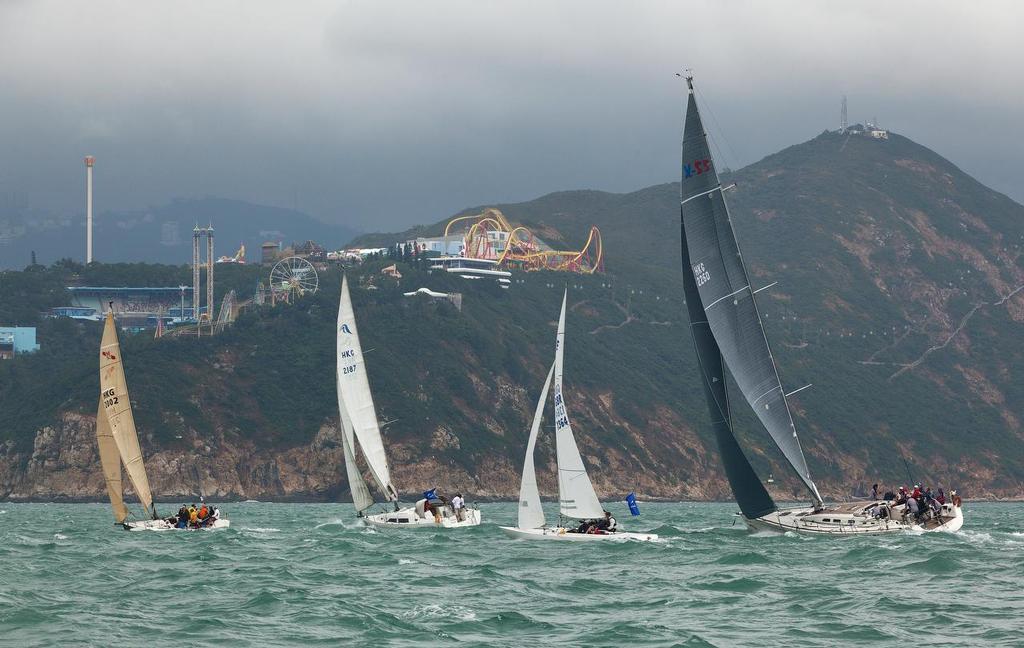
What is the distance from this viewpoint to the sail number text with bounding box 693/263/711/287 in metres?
59.8

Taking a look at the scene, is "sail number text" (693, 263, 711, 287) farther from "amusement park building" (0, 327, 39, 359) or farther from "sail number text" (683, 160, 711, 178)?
"amusement park building" (0, 327, 39, 359)

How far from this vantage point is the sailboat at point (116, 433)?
7156 centimetres

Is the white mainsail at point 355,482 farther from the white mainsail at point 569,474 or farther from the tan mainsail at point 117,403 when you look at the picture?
the white mainsail at point 569,474

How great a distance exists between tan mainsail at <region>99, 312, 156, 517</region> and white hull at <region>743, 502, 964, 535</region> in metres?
29.5

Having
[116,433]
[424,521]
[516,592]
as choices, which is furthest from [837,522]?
[116,433]

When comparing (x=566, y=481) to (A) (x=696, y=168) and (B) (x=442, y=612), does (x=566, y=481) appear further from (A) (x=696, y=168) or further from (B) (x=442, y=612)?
(B) (x=442, y=612)

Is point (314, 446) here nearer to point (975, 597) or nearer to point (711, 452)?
point (711, 452)

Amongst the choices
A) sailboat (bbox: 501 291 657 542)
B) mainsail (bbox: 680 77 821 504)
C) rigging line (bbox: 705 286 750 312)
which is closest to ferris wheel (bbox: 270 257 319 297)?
sailboat (bbox: 501 291 657 542)

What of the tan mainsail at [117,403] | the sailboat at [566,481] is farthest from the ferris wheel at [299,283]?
the sailboat at [566,481]

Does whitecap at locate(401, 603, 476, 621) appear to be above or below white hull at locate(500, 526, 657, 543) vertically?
below

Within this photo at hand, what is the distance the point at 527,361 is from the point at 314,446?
42.2 metres

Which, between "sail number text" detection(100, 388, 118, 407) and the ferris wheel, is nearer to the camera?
"sail number text" detection(100, 388, 118, 407)

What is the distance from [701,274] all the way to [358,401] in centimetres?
2610

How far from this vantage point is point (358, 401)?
79.9 meters
